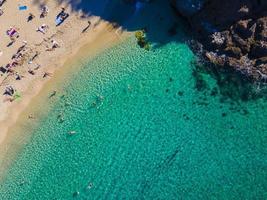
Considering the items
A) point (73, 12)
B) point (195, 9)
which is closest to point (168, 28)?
point (195, 9)

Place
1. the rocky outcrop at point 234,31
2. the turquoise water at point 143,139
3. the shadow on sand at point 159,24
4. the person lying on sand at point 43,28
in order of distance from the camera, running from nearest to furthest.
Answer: the turquoise water at point 143,139
the rocky outcrop at point 234,31
the shadow on sand at point 159,24
the person lying on sand at point 43,28

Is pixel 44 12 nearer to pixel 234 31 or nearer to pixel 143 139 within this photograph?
pixel 143 139

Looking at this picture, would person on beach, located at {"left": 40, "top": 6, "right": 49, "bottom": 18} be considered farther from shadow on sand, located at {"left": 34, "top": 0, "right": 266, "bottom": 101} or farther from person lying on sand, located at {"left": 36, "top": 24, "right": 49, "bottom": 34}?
person lying on sand, located at {"left": 36, "top": 24, "right": 49, "bottom": 34}

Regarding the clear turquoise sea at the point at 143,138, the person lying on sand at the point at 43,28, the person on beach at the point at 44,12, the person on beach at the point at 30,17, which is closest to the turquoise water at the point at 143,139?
the clear turquoise sea at the point at 143,138

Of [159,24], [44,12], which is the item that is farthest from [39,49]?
[159,24]

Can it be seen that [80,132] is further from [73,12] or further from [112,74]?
[73,12]

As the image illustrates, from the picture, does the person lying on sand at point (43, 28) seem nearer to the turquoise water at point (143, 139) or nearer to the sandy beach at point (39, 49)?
the sandy beach at point (39, 49)
